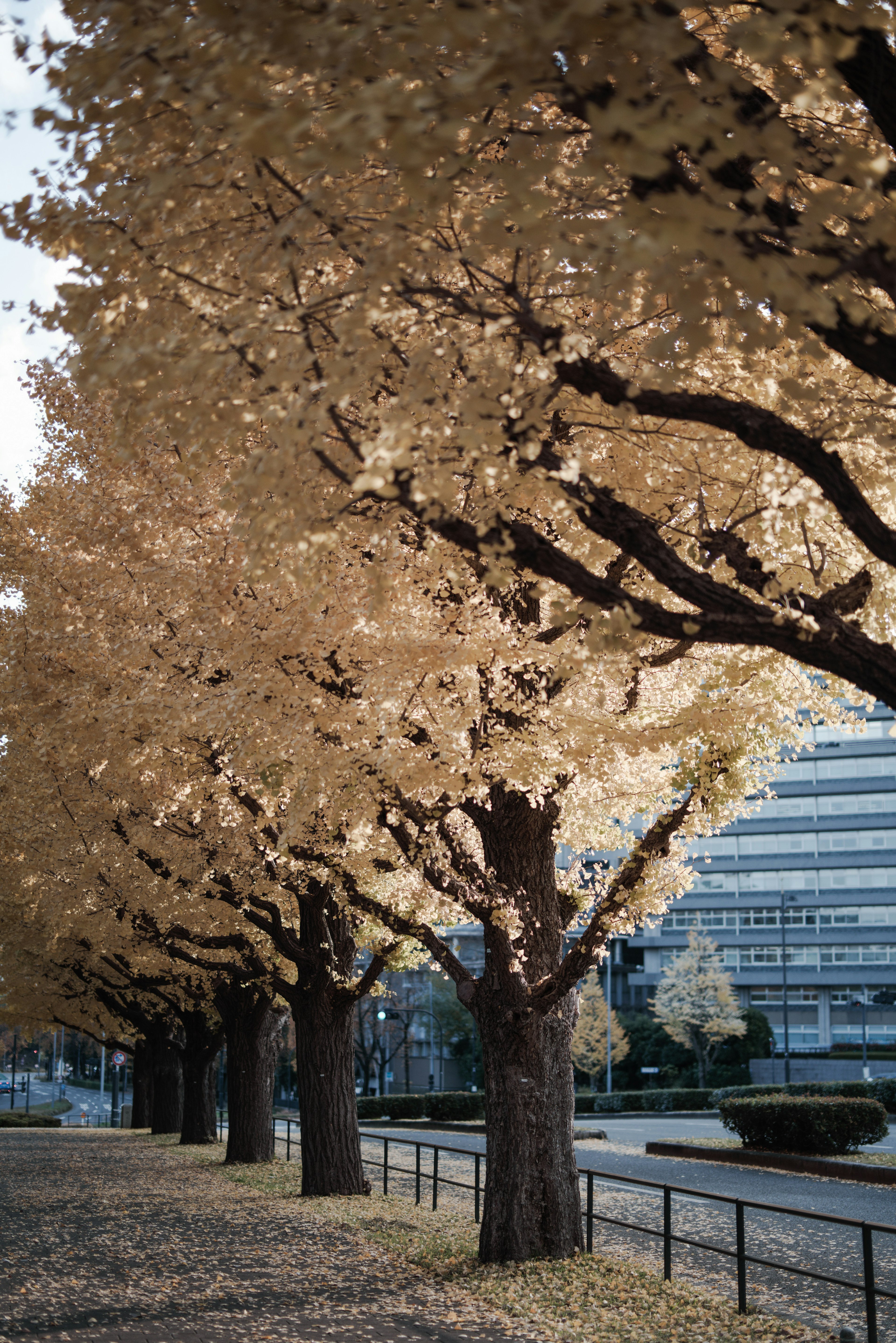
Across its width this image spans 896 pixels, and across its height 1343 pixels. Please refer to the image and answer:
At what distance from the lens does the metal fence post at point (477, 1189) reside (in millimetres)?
12766

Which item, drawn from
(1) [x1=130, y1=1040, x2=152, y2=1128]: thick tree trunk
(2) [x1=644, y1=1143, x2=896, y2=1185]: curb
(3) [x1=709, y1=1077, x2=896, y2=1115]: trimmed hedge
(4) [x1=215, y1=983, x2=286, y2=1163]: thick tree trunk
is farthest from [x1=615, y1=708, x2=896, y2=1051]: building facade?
(4) [x1=215, y1=983, x2=286, y2=1163]: thick tree trunk

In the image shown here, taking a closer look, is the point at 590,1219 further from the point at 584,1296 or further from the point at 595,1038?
the point at 595,1038

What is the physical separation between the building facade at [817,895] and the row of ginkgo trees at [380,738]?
58851 mm

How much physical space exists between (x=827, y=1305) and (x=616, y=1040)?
182 feet

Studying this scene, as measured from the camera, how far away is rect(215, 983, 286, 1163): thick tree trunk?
21656 millimetres

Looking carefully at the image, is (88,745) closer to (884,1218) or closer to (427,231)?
(427,231)

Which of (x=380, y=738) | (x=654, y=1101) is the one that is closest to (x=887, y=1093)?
(x=654, y=1101)

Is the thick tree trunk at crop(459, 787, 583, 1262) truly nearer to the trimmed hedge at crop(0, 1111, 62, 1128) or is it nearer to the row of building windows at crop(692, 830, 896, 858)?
the trimmed hedge at crop(0, 1111, 62, 1128)

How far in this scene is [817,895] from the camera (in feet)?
238

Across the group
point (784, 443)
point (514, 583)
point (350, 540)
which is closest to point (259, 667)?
point (350, 540)

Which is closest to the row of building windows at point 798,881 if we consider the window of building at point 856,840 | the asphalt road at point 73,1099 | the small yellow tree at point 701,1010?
the window of building at point 856,840

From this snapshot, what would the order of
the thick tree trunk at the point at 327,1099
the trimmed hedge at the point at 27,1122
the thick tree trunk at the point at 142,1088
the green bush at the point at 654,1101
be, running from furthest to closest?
1. the trimmed hedge at the point at 27,1122
2. the green bush at the point at 654,1101
3. the thick tree trunk at the point at 142,1088
4. the thick tree trunk at the point at 327,1099

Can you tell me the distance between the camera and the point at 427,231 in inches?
222

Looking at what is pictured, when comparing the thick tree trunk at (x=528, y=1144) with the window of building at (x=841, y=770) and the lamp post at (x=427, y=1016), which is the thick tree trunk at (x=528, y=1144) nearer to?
the lamp post at (x=427, y=1016)
